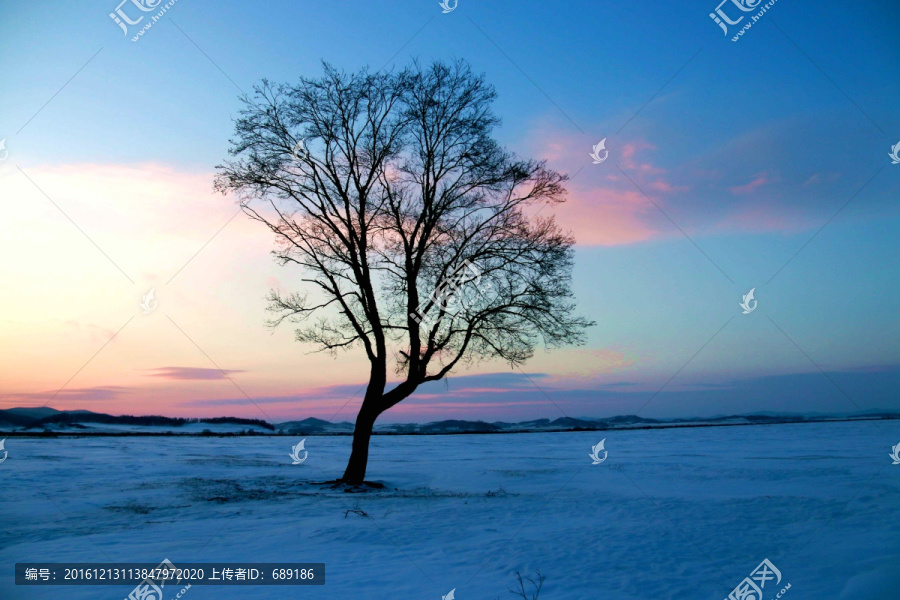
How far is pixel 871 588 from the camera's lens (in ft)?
25.8

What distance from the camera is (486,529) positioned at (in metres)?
11.7

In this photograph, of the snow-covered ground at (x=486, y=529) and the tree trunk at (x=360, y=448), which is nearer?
the snow-covered ground at (x=486, y=529)

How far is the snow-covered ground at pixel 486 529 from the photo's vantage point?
8273mm

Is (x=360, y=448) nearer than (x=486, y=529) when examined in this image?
No

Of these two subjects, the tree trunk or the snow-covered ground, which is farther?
the tree trunk

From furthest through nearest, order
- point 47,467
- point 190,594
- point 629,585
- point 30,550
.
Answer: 1. point 47,467
2. point 30,550
3. point 629,585
4. point 190,594

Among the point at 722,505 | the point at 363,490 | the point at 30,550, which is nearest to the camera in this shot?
the point at 30,550

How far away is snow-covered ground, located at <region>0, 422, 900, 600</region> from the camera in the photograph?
27.1ft

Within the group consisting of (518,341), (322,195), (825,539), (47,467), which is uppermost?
(322,195)

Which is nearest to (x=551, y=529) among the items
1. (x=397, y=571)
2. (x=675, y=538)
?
(x=675, y=538)

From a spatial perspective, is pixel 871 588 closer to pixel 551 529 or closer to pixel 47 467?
pixel 551 529

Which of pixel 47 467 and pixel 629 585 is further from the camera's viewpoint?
pixel 47 467

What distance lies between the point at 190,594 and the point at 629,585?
6.64 metres

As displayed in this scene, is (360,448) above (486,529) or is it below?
above
